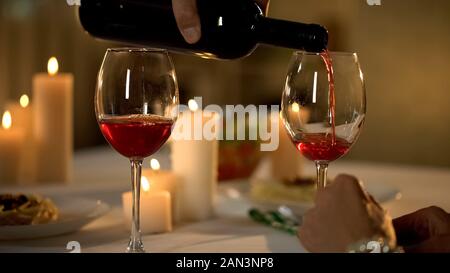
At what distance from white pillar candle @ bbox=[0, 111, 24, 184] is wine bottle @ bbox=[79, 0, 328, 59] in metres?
0.59

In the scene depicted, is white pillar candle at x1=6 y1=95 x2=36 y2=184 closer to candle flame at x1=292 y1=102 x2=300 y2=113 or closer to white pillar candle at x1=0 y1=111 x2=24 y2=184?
white pillar candle at x1=0 y1=111 x2=24 y2=184

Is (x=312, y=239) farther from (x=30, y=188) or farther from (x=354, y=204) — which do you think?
(x=30, y=188)

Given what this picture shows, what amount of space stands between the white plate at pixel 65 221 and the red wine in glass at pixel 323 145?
1.34 ft

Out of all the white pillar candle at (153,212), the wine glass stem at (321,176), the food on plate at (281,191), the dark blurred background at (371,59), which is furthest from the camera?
the dark blurred background at (371,59)

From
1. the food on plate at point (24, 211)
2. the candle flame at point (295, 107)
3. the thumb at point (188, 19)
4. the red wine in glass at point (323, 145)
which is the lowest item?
the food on plate at point (24, 211)

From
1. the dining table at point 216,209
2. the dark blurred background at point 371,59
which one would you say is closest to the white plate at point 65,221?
the dining table at point 216,209

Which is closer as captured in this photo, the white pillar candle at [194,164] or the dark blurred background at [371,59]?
the white pillar candle at [194,164]

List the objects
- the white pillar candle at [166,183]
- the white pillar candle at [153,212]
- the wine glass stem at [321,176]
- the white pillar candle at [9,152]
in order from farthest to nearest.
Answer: the white pillar candle at [9,152]
the white pillar candle at [166,183]
the white pillar candle at [153,212]
the wine glass stem at [321,176]

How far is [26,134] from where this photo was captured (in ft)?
6.82

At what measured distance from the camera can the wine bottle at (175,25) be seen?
55.0 inches

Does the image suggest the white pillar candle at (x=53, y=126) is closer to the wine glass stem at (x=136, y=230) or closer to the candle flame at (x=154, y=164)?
the candle flame at (x=154, y=164)

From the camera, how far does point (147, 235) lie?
142 cm

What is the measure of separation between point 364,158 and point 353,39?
0.88 meters
